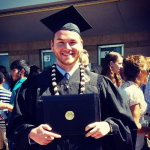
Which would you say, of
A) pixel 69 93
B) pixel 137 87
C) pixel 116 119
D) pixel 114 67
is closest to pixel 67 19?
pixel 69 93

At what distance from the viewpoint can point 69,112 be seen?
45.5 inches

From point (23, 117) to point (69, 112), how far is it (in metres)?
0.39

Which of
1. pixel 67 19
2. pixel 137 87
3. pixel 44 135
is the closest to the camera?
pixel 44 135

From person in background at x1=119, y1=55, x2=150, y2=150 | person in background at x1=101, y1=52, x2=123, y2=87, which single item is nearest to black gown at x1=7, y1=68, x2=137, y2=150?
person in background at x1=119, y1=55, x2=150, y2=150

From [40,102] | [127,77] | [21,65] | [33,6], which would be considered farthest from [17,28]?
[40,102]

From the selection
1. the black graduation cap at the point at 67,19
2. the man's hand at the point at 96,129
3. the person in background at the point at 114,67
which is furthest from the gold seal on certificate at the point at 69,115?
the person in background at the point at 114,67

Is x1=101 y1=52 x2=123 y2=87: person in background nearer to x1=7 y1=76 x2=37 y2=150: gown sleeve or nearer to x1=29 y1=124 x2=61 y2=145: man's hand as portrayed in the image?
Result: x1=7 y1=76 x2=37 y2=150: gown sleeve

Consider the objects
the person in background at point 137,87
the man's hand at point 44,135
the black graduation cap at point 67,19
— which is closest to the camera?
the man's hand at point 44,135

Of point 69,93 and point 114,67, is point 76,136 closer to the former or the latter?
point 69,93

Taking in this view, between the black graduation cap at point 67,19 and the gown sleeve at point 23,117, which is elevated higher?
the black graduation cap at point 67,19

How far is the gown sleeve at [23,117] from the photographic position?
49.4 inches

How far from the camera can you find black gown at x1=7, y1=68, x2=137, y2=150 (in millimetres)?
1242

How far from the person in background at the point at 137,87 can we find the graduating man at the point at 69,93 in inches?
20.8

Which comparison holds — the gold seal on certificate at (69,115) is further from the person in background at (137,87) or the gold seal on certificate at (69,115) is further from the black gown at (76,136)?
the person in background at (137,87)
